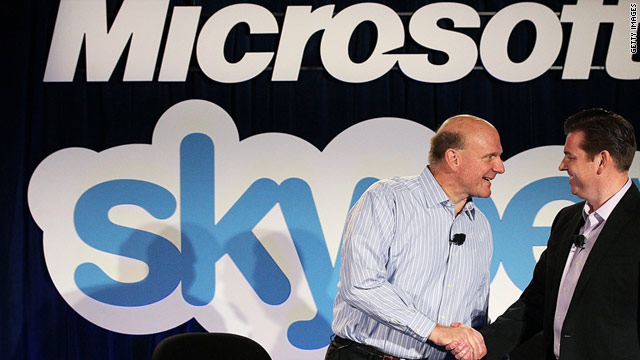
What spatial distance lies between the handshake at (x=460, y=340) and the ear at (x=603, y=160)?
2.44 ft

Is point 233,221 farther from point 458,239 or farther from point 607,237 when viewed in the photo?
point 607,237

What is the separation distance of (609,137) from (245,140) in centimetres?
254

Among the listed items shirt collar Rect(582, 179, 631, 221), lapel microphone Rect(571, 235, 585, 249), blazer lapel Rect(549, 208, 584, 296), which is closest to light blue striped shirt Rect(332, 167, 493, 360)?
blazer lapel Rect(549, 208, 584, 296)

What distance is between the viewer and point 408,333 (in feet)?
8.60

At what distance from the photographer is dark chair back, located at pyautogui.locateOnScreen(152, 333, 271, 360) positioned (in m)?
3.06

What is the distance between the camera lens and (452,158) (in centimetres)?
287

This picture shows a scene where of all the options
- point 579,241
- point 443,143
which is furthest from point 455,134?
point 579,241

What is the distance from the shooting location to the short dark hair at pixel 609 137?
259 centimetres

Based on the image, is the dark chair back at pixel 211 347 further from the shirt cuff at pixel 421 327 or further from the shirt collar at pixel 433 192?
the shirt collar at pixel 433 192

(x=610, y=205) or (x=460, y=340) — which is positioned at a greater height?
(x=610, y=205)

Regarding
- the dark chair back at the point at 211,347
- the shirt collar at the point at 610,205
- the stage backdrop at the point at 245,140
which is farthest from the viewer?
the stage backdrop at the point at 245,140

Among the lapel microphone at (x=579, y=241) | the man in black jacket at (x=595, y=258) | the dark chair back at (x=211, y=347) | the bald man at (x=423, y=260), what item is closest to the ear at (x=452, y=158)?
the bald man at (x=423, y=260)

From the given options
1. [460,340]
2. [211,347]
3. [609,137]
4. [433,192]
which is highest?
[609,137]

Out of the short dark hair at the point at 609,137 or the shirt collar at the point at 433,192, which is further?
the shirt collar at the point at 433,192
